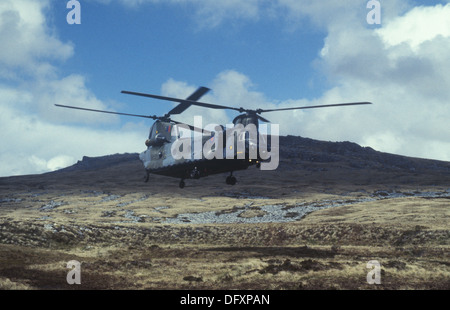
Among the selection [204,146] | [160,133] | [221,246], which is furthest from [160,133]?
[221,246]

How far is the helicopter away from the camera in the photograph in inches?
1005

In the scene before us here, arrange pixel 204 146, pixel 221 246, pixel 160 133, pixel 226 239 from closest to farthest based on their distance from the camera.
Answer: pixel 204 146 → pixel 160 133 → pixel 221 246 → pixel 226 239

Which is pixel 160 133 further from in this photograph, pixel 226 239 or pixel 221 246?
pixel 226 239

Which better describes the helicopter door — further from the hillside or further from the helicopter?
the hillside

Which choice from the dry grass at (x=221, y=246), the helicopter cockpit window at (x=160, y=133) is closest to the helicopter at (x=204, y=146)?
the helicopter cockpit window at (x=160, y=133)

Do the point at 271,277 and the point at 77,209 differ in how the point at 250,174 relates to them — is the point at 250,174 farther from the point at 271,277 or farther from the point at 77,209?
the point at 271,277

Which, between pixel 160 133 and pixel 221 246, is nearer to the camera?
pixel 160 133

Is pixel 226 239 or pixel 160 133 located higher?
pixel 160 133

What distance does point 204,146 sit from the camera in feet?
91.1

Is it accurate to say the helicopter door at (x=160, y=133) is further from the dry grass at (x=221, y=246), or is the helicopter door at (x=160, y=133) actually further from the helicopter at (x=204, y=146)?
the dry grass at (x=221, y=246)

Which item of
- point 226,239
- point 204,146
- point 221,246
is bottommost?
point 221,246


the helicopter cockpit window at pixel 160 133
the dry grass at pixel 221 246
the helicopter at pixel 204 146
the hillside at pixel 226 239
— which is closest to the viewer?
the helicopter at pixel 204 146

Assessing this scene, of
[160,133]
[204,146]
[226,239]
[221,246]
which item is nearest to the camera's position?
[204,146]

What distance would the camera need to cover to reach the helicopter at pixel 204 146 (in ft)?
83.7
